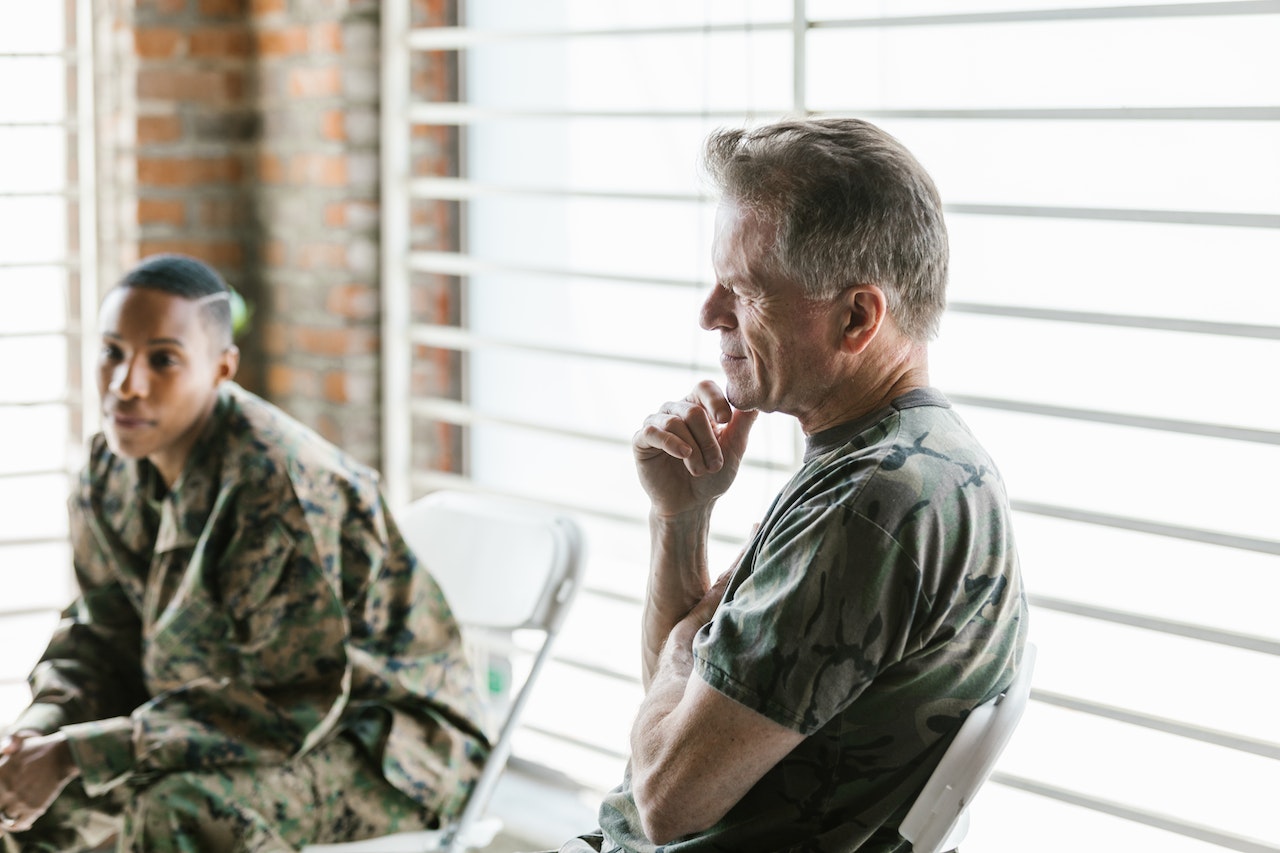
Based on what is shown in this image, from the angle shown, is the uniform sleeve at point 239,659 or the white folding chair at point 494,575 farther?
the white folding chair at point 494,575

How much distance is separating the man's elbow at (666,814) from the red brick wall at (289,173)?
2.37 metres

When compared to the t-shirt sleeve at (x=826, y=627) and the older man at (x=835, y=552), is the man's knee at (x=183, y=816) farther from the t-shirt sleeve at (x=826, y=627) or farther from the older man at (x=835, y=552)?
the t-shirt sleeve at (x=826, y=627)

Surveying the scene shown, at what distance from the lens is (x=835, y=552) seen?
151cm

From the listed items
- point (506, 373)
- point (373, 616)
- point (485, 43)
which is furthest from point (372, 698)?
point (485, 43)

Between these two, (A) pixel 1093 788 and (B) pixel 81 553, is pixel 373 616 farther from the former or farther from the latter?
(A) pixel 1093 788

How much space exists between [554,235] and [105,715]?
152 centimetres

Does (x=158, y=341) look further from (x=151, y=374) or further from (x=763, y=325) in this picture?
(x=763, y=325)

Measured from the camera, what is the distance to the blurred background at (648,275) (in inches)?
97.6

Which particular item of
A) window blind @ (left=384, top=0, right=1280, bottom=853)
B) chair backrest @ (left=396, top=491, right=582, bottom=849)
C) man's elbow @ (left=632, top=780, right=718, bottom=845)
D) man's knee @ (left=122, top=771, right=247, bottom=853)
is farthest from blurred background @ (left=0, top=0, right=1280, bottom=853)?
man's elbow @ (left=632, top=780, right=718, bottom=845)

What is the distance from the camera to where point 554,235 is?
356cm

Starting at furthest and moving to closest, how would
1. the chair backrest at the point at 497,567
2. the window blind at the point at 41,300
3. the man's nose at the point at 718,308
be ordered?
the window blind at the point at 41,300
the chair backrest at the point at 497,567
the man's nose at the point at 718,308

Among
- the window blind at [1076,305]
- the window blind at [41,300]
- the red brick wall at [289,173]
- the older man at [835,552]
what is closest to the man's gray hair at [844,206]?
the older man at [835,552]

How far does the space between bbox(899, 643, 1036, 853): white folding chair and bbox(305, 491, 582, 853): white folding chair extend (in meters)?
1.21

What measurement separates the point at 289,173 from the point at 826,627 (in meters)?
2.74
